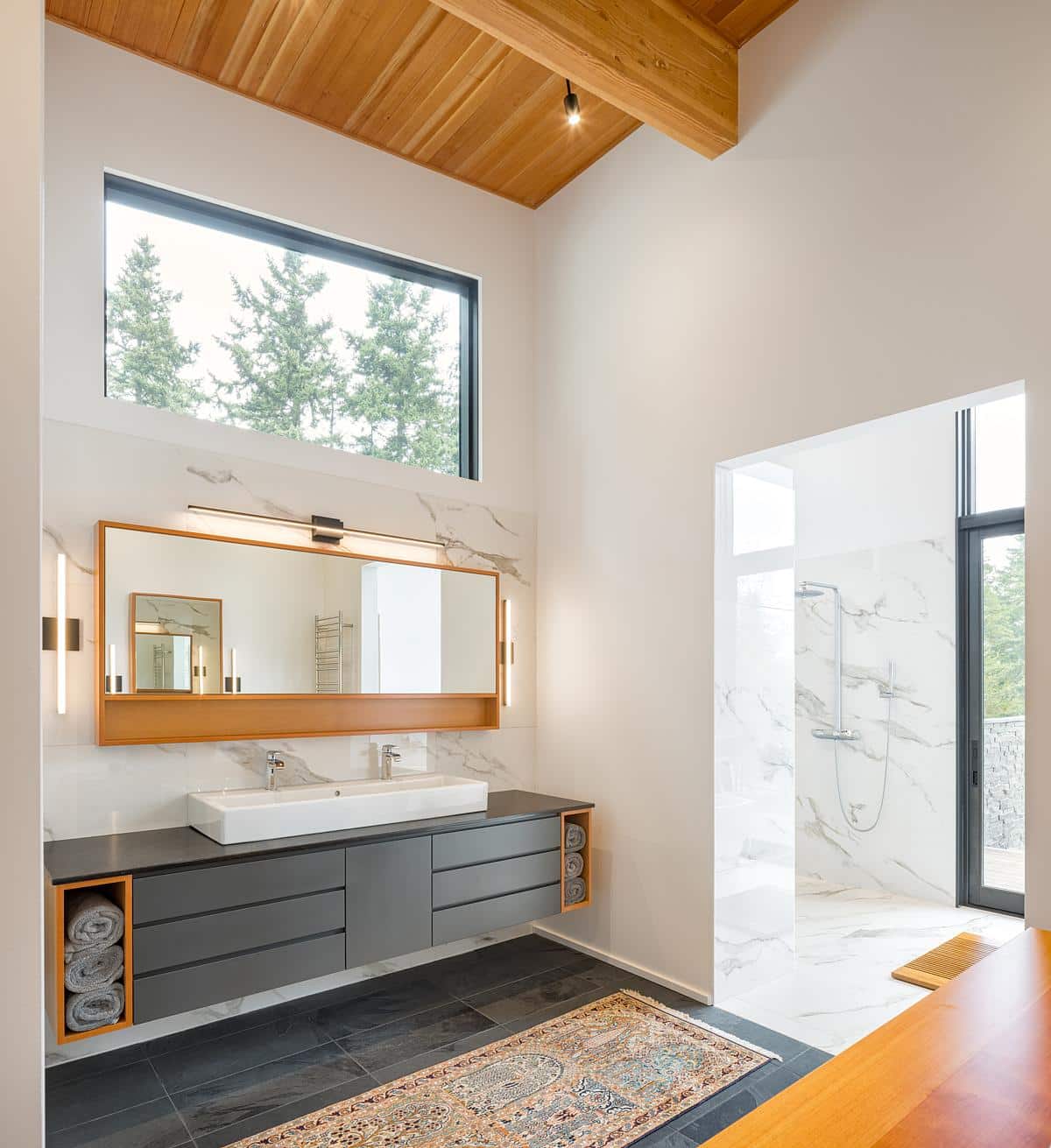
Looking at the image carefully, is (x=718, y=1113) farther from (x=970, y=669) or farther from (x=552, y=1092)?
(x=970, y=669)

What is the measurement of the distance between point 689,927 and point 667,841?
0.32 meters

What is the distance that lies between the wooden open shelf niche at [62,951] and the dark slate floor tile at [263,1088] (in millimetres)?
363

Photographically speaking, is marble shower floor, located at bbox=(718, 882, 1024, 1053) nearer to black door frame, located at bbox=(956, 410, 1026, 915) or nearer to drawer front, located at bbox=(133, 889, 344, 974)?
black door frame, located at bbox=(956, 410, 1026, 915)

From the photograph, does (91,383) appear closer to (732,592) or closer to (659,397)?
(659,397)

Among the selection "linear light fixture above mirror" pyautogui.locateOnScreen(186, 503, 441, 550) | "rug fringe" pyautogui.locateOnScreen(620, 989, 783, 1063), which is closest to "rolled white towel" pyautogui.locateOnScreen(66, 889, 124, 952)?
"linear light fixture above mirror" pyautogui.locateOnScreen(186, 503, 441, 550)

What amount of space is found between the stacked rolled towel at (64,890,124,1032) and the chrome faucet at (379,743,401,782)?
1.25 m

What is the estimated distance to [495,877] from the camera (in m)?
3.25

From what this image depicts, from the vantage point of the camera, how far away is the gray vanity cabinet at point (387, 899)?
9.34 ft

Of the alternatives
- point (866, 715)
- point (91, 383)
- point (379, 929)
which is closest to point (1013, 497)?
point (866, 715)

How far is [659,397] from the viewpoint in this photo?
11.5 ft

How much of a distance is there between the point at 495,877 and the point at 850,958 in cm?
164

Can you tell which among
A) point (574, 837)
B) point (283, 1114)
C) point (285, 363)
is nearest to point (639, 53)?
point (285, 363)

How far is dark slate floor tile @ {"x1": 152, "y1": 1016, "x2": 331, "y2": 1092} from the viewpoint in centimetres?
266

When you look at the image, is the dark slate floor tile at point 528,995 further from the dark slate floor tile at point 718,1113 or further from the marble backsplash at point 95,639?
the dark slate floor tile at point 718,1113
